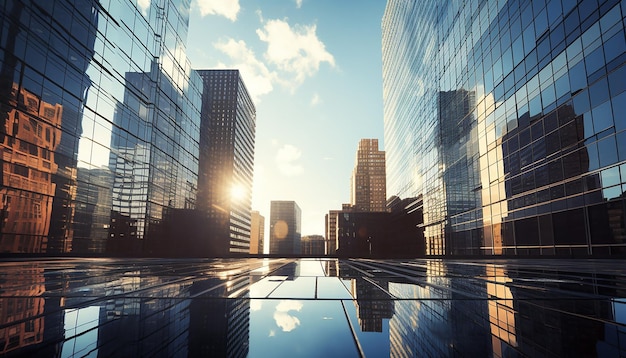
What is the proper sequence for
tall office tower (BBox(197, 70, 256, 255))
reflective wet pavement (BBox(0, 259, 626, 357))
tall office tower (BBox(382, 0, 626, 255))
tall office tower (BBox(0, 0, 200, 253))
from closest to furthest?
reflective wet pavement (BBox(0, 259, 626, 357)) < tall office tower (BBox(0, 0, 200, 253)) < tall office tower (BBox(382, 0, 626, 255)) < tall office tower (BBox(197, 70, 256, 255))

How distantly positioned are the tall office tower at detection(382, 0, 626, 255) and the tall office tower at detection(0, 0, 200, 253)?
35.6 metres

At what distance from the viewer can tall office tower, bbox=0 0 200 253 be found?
21031 millimetres

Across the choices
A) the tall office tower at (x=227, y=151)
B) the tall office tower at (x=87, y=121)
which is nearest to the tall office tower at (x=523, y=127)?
the tall office tower at (x=87, y=121)

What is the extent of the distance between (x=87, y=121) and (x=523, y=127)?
3594cm

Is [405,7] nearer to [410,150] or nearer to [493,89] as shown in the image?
[410,150]

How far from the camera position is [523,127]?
96.5 feet

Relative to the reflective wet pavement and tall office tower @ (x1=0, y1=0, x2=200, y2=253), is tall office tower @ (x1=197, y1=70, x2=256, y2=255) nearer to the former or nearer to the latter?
tall office tower @ (x1=0, y1=0, x2=200, y2=253)

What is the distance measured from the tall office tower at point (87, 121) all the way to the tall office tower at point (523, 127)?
35.6m

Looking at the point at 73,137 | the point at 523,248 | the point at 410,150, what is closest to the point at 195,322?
the point at 73,137

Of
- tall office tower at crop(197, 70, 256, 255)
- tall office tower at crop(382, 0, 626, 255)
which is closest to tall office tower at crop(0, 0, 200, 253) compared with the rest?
tall office tower at crop(382, 0, 626, 255)

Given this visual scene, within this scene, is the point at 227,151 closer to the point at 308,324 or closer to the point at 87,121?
the point at 87,121

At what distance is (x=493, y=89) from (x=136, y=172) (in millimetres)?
37263

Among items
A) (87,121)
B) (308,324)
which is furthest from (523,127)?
(87,121)

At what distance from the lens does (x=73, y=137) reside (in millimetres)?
26047
